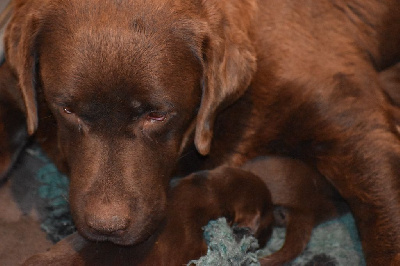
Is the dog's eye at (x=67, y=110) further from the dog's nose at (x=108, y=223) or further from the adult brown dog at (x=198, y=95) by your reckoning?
the dog's nose at (x=108, y=223)

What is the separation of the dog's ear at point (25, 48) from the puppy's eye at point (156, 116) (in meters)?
0.51

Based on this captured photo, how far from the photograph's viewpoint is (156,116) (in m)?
2.52

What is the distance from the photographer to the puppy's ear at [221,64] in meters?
2.63

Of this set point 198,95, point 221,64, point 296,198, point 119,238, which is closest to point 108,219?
point 119,238

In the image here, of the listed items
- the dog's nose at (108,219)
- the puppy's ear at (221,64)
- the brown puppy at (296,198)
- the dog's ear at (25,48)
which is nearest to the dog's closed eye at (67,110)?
the dog's ear at (25,48)

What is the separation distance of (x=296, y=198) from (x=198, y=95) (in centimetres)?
69

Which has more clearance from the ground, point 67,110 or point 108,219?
point 67,110

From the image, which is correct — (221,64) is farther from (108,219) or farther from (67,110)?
(108,219)

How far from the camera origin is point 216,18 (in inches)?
105

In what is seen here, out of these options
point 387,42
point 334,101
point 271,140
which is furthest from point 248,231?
point 387,42

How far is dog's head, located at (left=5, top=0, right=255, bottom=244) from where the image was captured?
94.3 inches

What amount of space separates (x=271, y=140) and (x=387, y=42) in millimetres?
857

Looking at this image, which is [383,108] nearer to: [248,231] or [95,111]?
[248,231]

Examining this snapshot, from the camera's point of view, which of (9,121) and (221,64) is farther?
(9,121)
